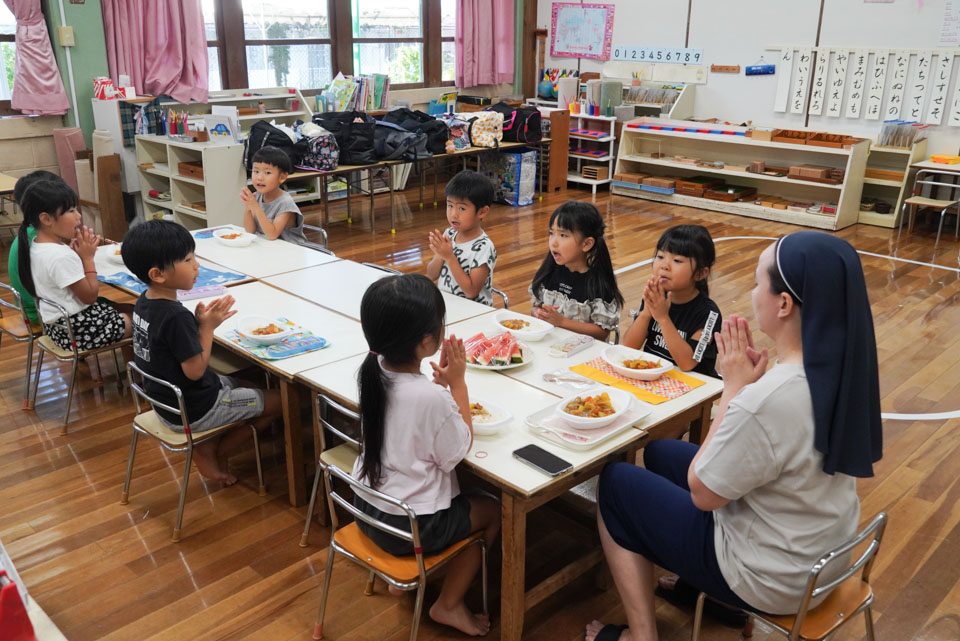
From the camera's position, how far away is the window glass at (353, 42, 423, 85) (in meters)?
8.41

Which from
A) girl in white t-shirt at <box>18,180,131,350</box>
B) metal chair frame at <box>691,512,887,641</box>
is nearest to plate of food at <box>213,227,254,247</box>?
girl in white t-shirt at <box>18,180,131,350</box>

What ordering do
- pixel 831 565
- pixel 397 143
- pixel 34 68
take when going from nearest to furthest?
pixel 831 565, pixel 34 68, pixel 397 143

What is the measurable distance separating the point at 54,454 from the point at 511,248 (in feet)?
12.6

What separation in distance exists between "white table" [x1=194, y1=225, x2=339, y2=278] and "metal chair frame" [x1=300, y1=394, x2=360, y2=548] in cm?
115

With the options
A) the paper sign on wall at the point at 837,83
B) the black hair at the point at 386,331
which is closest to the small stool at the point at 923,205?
the paper sign on wall at the point at 837,83

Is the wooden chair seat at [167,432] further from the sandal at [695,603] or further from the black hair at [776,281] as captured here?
the black hair at [776,281]

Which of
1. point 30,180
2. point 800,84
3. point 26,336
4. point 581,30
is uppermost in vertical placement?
point 581,30

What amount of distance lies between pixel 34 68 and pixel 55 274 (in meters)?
3.77

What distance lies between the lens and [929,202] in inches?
261

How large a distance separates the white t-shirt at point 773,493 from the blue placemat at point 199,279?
2352 mm

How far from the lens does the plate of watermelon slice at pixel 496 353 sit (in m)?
2.59

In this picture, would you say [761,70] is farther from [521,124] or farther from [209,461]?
[209,461]

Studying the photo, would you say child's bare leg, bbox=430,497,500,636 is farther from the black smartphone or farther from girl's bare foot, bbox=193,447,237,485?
girl's bare foot, bbox=193,447,237,485

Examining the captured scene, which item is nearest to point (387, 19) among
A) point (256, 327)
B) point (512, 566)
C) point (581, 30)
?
point (581, 30)
